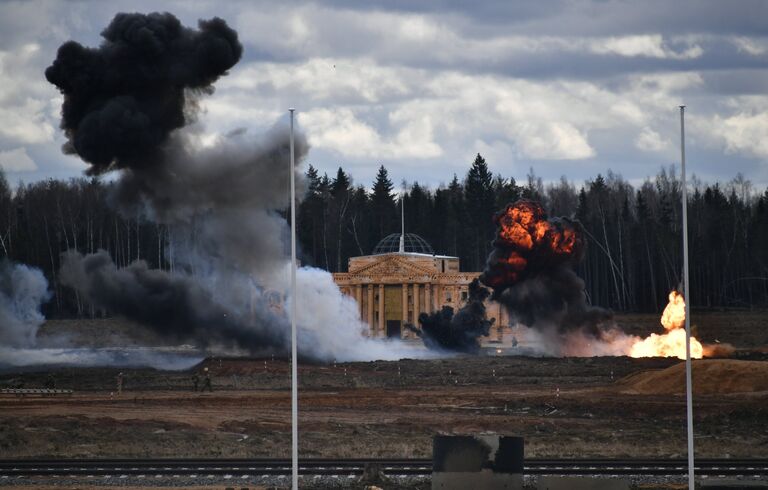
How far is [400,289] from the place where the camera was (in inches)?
5694

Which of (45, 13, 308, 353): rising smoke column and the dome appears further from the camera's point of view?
the dome

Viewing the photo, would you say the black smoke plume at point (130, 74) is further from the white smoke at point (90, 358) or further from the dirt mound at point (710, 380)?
the dirt mound at point (710, 380)

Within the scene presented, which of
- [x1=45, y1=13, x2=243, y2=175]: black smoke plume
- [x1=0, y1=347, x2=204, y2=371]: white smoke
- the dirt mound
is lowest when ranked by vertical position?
the dirt mound

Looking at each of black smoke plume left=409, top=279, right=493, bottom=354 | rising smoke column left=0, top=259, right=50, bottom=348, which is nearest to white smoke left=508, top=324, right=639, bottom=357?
black smoke plume left=409, top=279, right=493, bottom=354

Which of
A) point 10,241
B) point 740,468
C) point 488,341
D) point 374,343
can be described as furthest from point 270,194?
point 740,468

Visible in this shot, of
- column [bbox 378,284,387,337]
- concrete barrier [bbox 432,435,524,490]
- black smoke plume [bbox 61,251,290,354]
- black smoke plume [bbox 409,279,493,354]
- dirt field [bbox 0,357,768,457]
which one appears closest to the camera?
concrete barrier [bbox 432,435,524,490]

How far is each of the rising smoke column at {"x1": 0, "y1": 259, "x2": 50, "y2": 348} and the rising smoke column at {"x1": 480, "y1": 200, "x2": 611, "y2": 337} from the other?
3925 centimetres

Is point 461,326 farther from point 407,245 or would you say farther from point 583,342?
point 407,245

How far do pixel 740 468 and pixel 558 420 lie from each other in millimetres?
19198

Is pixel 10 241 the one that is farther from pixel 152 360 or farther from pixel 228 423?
pixel 228 423

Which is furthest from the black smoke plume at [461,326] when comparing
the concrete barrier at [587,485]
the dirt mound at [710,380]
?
the concrete barrier at [587,485]

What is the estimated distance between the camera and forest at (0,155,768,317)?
156 m

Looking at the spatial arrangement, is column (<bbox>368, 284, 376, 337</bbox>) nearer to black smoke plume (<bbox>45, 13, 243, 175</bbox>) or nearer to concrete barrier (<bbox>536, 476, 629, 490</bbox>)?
black smoke plume (<bbox>45, 13, 243, 175</bbox>)

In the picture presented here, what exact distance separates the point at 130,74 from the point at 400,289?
163ft
